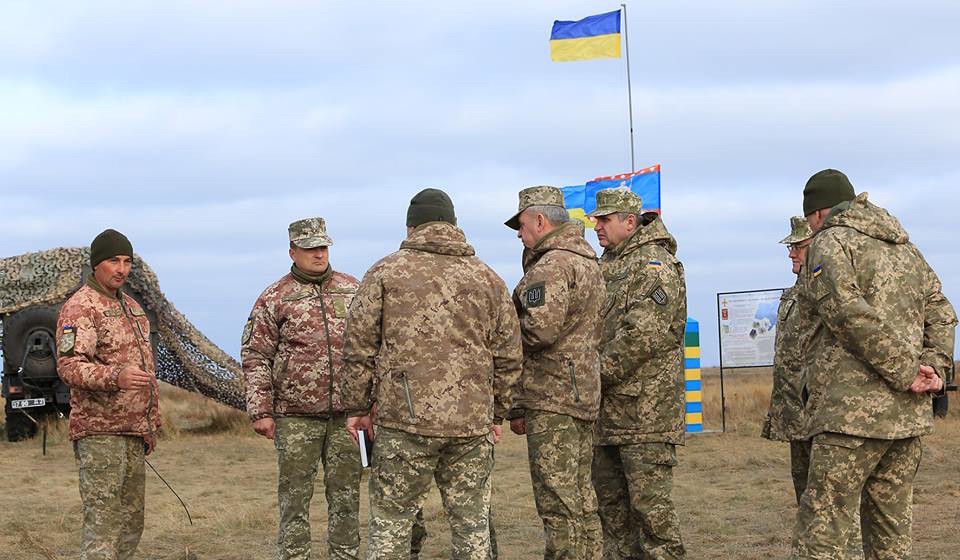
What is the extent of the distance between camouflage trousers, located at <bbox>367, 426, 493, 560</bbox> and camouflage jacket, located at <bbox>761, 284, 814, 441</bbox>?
233cm

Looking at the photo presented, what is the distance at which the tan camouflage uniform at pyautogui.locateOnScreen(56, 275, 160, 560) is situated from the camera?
597 cm

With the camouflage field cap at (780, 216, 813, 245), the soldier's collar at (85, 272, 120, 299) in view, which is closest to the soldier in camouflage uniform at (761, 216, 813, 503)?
the camouflage field cap at (780, 216, 813, 245)

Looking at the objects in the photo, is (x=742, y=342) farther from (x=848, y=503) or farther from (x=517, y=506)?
(x=848, y=503)

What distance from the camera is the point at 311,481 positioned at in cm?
650

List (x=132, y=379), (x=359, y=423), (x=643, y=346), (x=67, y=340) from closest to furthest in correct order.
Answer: (x=359, y=423), (x=132, y=379), (x=67, y=340), (x=643, y=346)

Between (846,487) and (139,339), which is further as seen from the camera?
(139,339)

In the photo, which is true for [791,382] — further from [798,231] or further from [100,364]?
[100,364]

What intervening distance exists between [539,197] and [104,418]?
259cm

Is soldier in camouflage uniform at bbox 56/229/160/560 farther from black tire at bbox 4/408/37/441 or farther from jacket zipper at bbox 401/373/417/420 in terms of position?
black tire at bbox 4/408/37/441

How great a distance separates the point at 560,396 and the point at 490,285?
0.88 meters

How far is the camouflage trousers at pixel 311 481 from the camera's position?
21.0 feet

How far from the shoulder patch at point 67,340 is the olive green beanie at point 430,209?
6.54ft

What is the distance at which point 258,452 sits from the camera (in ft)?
50.6

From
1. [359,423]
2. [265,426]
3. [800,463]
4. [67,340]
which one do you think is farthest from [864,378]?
[67,340]
